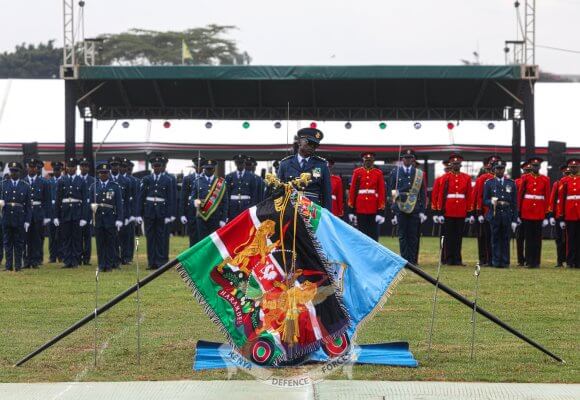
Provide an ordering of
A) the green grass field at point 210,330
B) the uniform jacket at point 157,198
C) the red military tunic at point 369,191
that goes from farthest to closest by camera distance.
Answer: the uniform jacket at point 157,198 → the red military tunic at point 369,191 → the green grass field at point 210,330

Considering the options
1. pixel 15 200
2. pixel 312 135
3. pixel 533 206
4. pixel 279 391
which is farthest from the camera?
pixel 533 206

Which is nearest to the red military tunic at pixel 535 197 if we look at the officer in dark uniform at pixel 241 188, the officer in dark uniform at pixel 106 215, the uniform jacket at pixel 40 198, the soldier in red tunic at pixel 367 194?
the soldier in red tunic at pixel 367 194

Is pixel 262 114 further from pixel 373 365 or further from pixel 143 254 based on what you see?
pixel 373 365

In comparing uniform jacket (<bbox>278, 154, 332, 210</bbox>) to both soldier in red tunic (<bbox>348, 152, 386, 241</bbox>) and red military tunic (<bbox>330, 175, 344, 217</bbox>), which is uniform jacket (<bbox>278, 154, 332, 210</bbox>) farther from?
soldier in red tunic (<bbox>348, 152, 386, 241</bbox>)

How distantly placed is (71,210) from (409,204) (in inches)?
241

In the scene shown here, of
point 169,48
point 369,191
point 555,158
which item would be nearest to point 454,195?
point 369,191

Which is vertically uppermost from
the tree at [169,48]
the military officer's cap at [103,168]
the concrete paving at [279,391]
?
the tree at [169,48]

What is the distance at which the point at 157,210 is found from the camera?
2164 cm

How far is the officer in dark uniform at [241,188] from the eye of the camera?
21.1 m

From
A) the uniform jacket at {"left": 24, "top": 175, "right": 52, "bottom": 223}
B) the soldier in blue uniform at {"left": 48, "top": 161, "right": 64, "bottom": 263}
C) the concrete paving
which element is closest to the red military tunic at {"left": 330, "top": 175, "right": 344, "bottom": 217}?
the soldier in blue uniform at {"left": 48, "top": 161, "right": 64, "bottom": 263}

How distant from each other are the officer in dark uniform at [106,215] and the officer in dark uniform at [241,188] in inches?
77.1

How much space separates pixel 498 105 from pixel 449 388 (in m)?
20.0

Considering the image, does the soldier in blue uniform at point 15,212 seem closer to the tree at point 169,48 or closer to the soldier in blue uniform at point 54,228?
the soldier in blue uniform at point 54,228

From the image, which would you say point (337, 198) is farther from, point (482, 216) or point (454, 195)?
point (482, 216)
